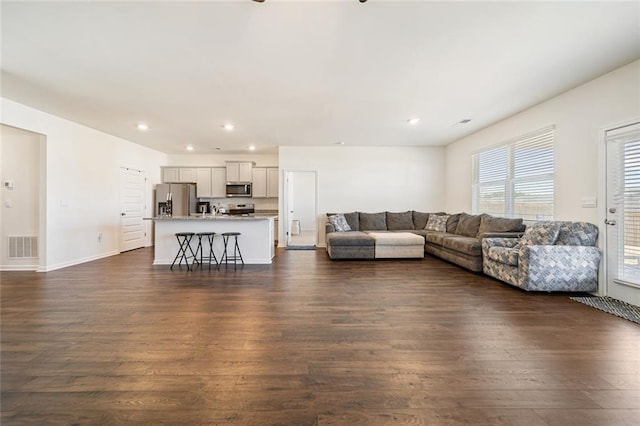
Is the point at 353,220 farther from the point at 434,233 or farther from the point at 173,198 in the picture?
the point at 173,198

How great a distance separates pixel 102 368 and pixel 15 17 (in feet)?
9.39

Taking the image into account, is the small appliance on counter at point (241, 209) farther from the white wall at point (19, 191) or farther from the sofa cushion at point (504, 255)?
the sofa cushion at point (504, 255)

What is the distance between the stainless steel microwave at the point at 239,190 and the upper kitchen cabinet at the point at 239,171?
20 centimetres

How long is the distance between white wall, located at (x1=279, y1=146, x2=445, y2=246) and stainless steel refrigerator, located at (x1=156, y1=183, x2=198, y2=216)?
12.2 feet

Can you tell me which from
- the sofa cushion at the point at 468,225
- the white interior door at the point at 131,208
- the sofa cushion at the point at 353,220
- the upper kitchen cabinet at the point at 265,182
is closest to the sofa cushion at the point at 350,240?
the sofa cushion at the point at 353,220

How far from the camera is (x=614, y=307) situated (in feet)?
9.34

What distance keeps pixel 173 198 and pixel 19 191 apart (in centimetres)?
304

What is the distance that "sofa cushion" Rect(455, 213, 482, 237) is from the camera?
530 centimetres

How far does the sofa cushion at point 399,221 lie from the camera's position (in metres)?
6.75

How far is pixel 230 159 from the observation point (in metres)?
8.00

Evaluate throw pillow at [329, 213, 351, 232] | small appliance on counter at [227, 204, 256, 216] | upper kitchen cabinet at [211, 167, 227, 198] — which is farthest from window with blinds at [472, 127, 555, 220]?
upper kitchen cabinet at [211, 167, 227, 198]

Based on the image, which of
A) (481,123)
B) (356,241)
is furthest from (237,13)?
(481,123)

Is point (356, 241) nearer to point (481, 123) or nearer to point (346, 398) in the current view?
point (481, 123)

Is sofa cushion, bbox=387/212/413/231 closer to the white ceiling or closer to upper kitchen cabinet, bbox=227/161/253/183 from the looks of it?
the white ceiling
